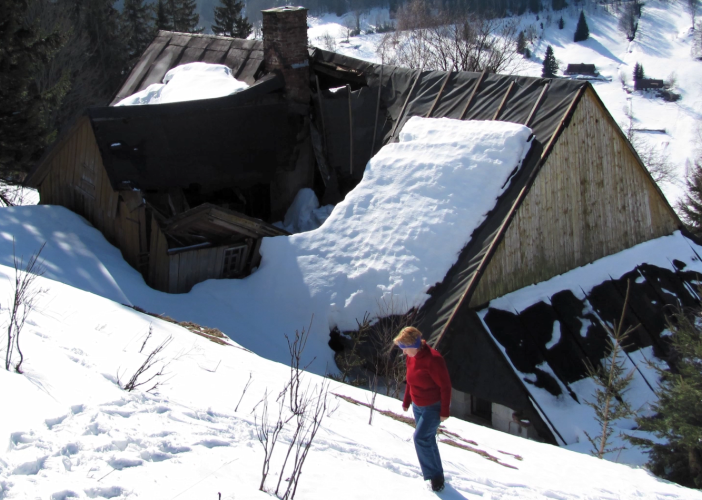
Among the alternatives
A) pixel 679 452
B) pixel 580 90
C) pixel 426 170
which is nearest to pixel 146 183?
pixel 426 170

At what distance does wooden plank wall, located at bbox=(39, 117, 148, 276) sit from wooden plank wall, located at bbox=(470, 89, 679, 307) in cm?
629

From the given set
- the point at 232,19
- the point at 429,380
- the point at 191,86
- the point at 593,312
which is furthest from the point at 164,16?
the point at 429,380

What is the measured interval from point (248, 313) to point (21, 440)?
728 centimetres

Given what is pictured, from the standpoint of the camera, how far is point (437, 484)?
5383mm

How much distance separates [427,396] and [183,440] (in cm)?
204

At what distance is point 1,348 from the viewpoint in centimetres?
561

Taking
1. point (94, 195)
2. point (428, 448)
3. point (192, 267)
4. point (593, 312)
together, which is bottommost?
point (593, 312)

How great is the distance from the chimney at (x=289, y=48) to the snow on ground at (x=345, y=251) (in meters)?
3.28

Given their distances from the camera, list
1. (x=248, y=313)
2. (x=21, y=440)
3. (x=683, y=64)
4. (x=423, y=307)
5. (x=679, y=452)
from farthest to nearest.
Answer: (x=683, y=64) < (x=248, y=313) < (x=423, y=307) < (x=679, y=452) < (x=21, y=440)

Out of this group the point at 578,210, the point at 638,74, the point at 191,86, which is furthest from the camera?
the point at 638,74

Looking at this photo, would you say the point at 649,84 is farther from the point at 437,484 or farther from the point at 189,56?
the point at 437,484

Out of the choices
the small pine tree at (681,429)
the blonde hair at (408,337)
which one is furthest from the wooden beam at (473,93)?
the blonde hair at (408,337)

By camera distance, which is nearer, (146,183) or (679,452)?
(679,452)

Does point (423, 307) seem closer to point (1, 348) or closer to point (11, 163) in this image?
point (1, 348)
